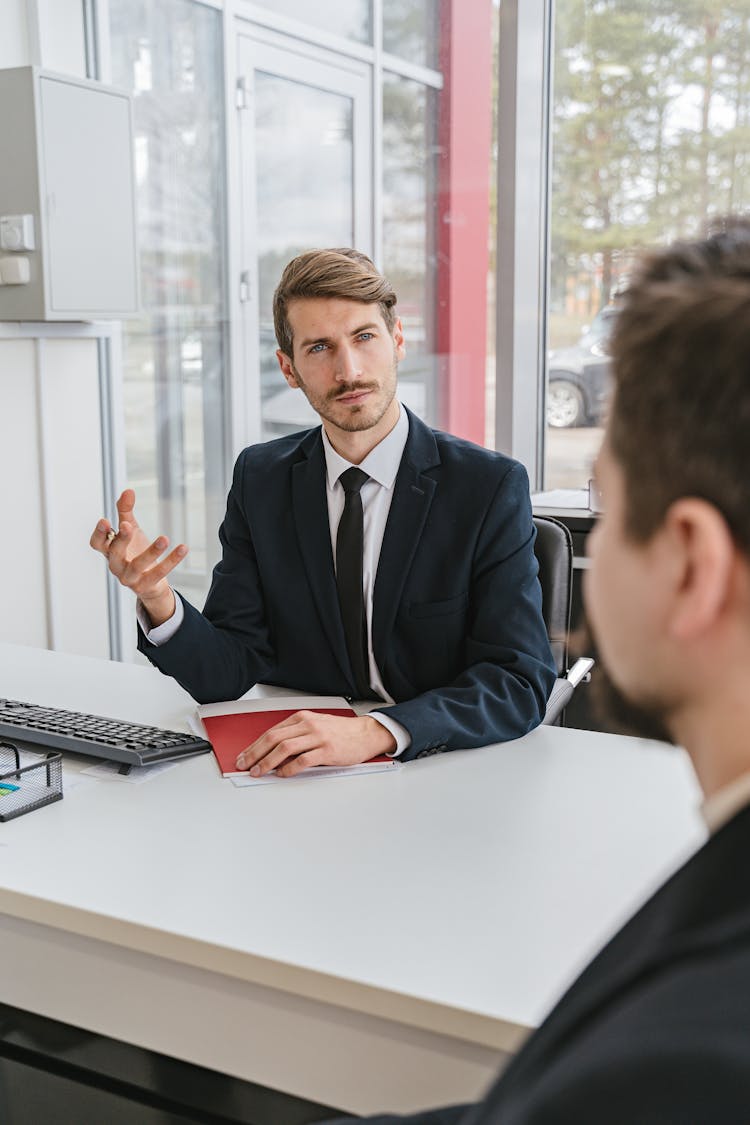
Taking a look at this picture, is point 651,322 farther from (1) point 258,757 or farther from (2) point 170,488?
(2) point 170,488

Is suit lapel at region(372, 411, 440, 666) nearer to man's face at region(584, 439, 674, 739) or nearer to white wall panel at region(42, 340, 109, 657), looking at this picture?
man's face at region(584, 439, 674, 739)

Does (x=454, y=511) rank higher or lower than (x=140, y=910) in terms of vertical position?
higher

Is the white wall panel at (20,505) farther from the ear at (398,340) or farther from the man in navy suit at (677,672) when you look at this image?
the man in navy suit at (677,672)

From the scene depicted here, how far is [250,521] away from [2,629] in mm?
1827

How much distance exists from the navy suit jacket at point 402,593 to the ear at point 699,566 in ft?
3.67

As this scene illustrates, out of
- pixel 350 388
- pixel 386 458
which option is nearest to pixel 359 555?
pixel 386 458

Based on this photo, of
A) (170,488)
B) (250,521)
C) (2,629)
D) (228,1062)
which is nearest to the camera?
(228,1062)

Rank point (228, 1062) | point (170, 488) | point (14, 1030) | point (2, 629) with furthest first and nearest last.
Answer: point (170, 488), point (2, 629), point (14, 1030), point (228, 1062)

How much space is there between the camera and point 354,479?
2.04m

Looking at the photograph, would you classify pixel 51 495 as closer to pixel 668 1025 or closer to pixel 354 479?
pixel 354 479

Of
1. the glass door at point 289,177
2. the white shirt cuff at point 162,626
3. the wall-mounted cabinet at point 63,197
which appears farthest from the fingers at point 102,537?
the glass door at point 289,177

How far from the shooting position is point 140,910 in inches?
47.7

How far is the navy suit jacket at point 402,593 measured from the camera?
1888mm

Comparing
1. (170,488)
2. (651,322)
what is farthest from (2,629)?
(651,322)
